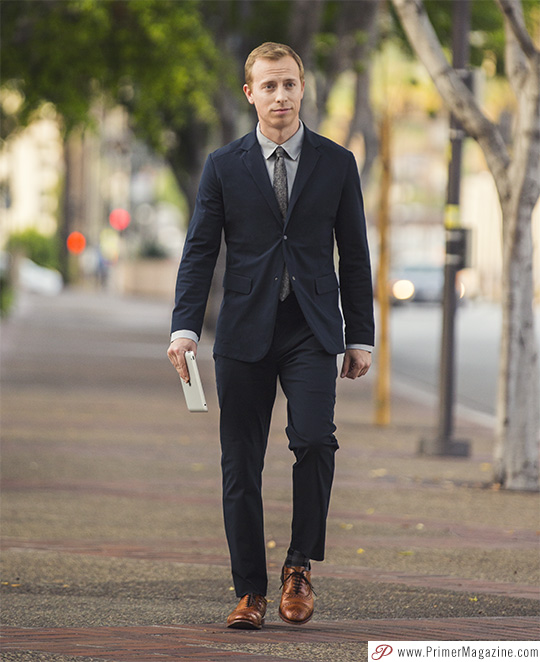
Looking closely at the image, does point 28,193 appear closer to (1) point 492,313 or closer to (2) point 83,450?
(1) point 492,313

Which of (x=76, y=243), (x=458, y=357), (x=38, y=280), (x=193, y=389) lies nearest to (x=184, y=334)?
(x=193, y=389)

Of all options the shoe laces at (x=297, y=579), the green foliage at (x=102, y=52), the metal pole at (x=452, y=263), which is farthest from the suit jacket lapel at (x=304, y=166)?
the green foliage at (x=102, y=52)

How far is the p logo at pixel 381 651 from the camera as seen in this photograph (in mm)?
4465

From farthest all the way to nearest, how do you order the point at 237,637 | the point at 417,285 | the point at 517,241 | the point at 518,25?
the point at 417,285
the point at 517,241
the point at 518,25
the point at 237,637

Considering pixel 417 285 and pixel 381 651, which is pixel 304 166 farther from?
pixel 417 285

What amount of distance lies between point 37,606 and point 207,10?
17.0 m

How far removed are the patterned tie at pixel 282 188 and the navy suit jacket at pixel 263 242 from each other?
0.14 feet

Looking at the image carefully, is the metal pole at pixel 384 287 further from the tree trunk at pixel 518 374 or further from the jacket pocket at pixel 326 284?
the jacket pocket at pixel 326 284

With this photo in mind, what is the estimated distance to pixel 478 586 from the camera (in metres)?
5.85

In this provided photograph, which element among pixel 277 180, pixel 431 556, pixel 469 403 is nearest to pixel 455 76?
pixel 431 556

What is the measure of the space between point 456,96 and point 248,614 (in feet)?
15.5

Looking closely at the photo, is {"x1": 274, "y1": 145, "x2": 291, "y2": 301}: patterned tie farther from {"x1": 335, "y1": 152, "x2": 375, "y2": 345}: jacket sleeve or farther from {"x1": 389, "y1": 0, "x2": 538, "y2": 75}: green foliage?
{"x1": 389, "y1": 0, "x2": 538, "y2": 75}: green foliage

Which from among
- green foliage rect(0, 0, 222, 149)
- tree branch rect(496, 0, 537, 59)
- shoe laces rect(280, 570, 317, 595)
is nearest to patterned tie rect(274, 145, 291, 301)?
shoe laces rect(280, 570, 317, 595)

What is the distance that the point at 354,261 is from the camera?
5.05 m
